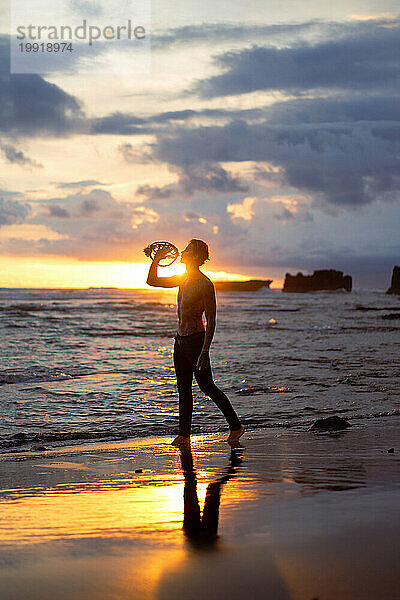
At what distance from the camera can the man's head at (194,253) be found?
620cm

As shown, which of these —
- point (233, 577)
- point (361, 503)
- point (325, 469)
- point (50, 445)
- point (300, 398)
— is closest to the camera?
point (233, 577)

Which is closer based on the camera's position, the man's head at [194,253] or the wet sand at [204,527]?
the wet sand at [204,527]

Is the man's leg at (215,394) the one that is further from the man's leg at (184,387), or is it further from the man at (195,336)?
the man's leg at (184,387)

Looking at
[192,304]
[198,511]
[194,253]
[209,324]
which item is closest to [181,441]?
[209,324]

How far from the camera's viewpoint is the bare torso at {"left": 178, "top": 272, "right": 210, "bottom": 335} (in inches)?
244

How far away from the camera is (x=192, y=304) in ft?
20.3

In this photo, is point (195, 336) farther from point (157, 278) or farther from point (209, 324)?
point (157, 278)

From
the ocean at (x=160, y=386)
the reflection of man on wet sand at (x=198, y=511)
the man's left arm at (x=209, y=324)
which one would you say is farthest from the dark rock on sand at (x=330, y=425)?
the reflection of man on wet sand at (x=198, y=511)

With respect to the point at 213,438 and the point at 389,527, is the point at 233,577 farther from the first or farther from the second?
the point at 213,438

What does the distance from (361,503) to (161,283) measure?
357 cm

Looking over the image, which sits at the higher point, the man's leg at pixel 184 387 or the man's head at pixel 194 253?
the man's head at pixel 194 253

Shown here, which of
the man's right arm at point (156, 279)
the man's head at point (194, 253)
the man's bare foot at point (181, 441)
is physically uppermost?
the man's head at point (194, 253)

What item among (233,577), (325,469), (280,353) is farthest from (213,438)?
(280,353)

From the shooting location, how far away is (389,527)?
2.99 m
